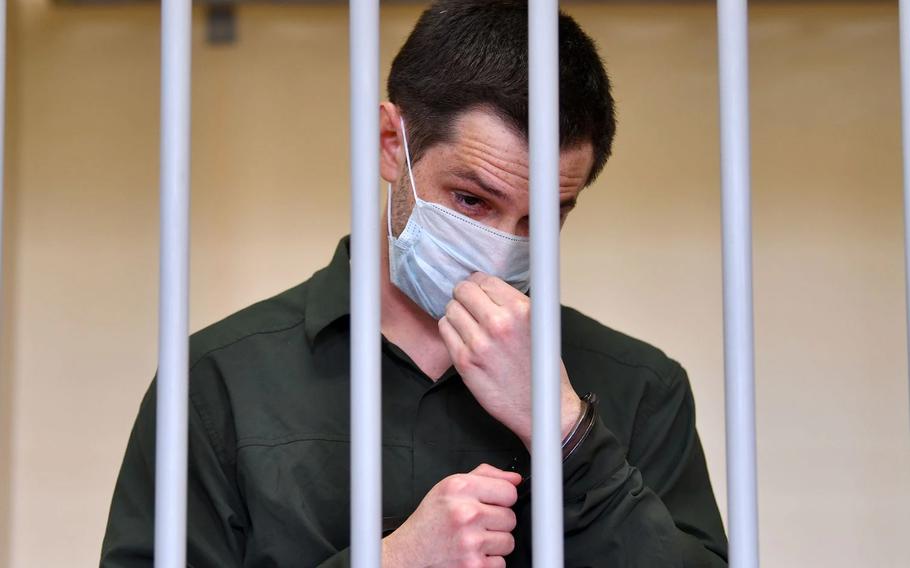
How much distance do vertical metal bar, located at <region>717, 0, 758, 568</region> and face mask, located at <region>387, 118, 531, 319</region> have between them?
49 cm

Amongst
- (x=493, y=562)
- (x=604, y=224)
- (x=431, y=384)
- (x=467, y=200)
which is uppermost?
(x=604, y=224)

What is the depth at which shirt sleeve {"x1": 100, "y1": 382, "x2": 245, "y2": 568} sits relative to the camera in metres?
1.26

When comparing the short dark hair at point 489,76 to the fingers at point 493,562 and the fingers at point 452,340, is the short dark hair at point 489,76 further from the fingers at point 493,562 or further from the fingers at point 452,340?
the fingers at point 493,562

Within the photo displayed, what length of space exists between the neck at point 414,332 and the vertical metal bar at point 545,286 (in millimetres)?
678

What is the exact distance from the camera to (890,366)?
2.82 metres

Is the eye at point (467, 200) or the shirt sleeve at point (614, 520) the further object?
the eye at point (467, 200)

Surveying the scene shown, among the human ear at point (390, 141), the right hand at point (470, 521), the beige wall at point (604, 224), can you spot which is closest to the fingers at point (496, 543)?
the right hand at point (470, 521)

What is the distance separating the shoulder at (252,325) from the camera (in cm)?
143

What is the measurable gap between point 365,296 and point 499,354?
0.96ft

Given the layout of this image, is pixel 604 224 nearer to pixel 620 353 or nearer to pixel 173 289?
pixel 620 353

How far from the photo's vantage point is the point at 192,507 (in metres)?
1.30

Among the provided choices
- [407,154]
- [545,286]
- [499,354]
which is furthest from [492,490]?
[407,154]

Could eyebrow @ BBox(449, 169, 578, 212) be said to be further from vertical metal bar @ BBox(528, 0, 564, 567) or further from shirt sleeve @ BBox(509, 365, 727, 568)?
vertical metal bar @ BBox(528, 0, 564, 567)

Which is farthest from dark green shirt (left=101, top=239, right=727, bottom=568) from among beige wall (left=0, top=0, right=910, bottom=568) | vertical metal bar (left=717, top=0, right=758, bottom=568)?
beige wall (left=0, top=0, right=910, bottom=568)
